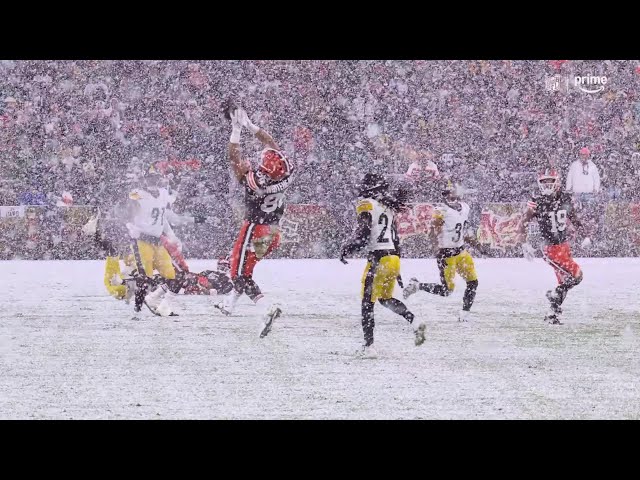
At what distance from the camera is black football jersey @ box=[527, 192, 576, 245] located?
8.48 meters

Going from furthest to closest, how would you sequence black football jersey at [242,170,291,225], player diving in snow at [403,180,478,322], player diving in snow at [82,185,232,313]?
1. player diving in snow at [82,185,232,313]
2. player diving in snow at [403,180,478,322]
3. black football jersey at [242,170,291,225]

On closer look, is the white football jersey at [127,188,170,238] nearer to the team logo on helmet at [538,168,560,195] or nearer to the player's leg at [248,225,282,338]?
the player's leg at [248,225,282,338]

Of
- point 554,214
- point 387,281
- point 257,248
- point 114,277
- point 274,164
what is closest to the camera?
point 387,281

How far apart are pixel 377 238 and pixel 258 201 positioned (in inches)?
68.0

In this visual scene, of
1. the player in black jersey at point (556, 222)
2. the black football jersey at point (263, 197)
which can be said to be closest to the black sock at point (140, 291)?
the black football jersey at point (263, 197)

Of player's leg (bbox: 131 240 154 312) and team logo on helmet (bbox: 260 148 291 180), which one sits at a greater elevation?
team logo on helmet (bbox: 260 148 291 180)

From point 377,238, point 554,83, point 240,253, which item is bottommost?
point 240,253

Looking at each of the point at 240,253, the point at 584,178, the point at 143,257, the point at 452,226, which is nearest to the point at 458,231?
the point at 452,226

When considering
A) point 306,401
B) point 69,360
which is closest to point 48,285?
point 69,360

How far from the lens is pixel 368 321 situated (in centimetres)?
689

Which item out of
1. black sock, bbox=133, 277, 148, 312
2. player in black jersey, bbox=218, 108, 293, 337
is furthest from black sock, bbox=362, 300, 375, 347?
black sock, bbox=133, 277, 148, 312

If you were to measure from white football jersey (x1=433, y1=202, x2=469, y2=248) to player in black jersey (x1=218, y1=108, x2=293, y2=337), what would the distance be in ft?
5.00

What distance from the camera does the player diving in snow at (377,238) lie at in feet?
21.5

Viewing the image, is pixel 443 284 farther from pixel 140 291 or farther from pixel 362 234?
pixel 140 291
